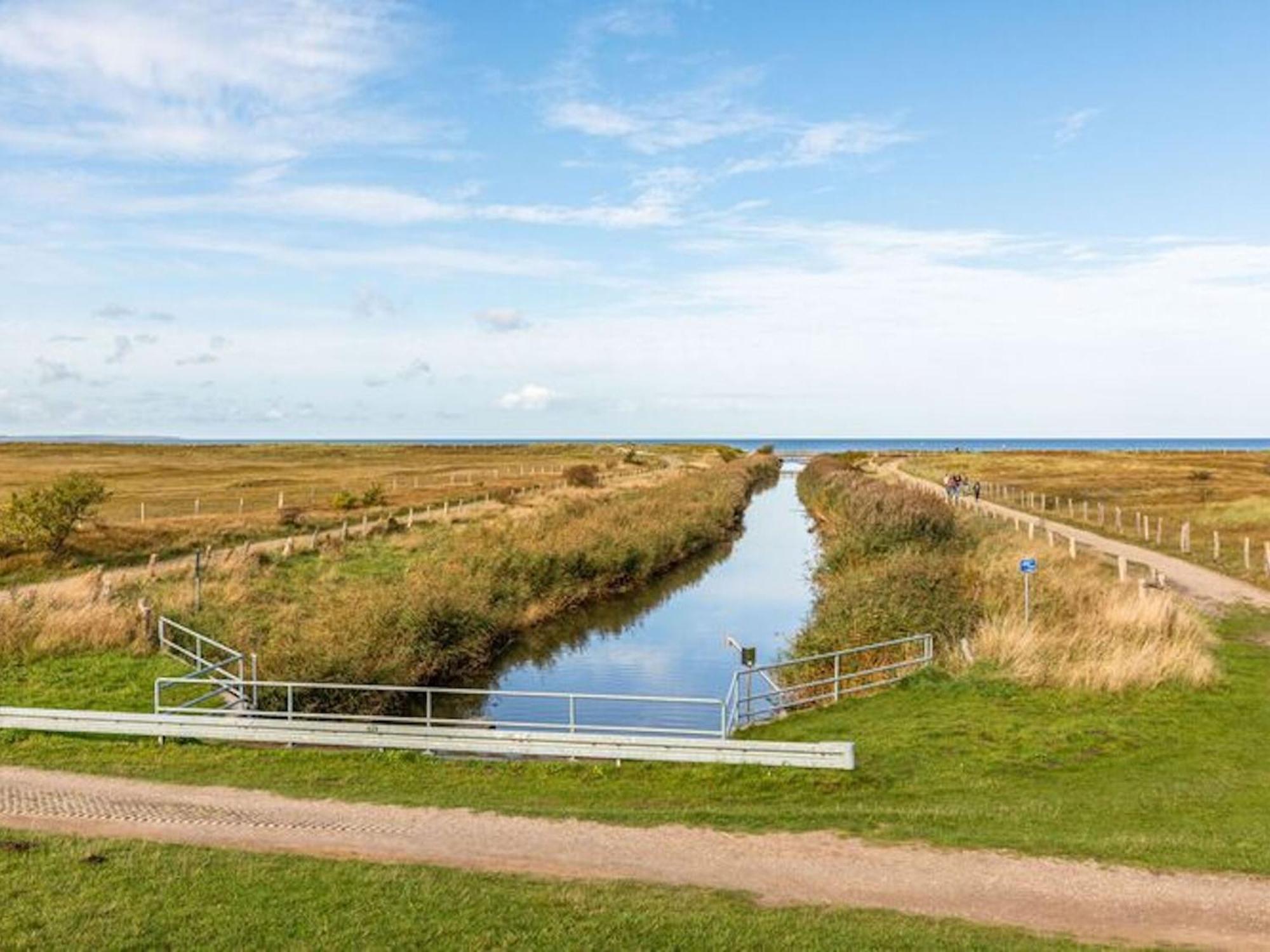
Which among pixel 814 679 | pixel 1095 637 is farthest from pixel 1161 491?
pixel 814 679

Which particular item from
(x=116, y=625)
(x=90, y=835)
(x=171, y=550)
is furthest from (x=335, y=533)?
(x=90, y=835)

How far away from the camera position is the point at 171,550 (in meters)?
43.0

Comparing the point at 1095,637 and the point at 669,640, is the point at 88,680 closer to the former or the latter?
the point at 669,640

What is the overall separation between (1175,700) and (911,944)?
13390 millimetres

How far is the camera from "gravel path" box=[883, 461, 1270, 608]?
31.3 meters

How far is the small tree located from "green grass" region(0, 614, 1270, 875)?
82.3ft

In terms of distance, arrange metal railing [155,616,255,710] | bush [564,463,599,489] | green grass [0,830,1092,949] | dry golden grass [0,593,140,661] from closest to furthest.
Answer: green grass [0,830,1092,949] < metal railing [155,616,255,710] < dry golden grass [0,593,140,661] < bush [564,463,599,489]

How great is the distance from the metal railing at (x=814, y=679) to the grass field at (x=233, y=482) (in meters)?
26.7

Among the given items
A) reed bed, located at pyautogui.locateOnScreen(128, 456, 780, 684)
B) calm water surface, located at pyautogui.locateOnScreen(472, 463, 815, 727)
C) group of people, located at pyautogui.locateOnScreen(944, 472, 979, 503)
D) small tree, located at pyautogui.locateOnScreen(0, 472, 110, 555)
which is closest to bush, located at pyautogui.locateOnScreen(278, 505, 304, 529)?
reed bed, located at pyautogui.locateOnScreen(128, 456, 780, 684)

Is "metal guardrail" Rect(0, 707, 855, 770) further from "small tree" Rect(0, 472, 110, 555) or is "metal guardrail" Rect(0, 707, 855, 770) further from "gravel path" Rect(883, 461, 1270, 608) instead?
"small tree" Rect(0, 472, 110, 555)

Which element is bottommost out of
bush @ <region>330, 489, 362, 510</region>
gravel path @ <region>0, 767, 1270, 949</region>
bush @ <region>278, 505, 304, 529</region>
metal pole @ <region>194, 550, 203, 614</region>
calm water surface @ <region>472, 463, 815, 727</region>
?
calm water surface @ <region>472, 463, 815, 727</region>

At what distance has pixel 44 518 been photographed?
3978cm

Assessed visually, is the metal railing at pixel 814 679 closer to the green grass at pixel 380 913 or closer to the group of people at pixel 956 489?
the green grass at pixel 380 913

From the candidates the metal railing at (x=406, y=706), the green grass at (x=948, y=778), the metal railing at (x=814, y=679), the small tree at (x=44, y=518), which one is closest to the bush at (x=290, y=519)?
the small tree at (x=44, y=518)
